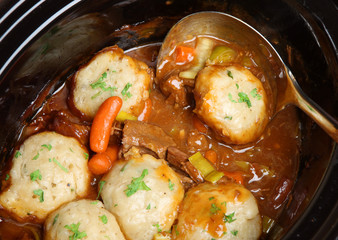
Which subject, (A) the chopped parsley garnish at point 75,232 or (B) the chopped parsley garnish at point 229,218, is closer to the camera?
(A) the chopped parsley garnish at point 75,232

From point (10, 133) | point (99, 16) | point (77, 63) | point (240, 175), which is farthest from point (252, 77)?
point (10, 133)

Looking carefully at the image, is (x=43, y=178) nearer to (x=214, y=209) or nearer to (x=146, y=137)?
(x=146, y=137)

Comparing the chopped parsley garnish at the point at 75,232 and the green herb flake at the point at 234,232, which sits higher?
the chopped parsley garnish at the point at 75,232

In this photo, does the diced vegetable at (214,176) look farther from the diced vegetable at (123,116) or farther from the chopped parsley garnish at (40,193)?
the chopped parsley garnish at (40,193)

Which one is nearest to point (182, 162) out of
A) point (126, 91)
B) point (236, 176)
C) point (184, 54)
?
point (236, 176)

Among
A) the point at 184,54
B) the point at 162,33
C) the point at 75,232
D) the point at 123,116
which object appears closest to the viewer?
the point at 75,232

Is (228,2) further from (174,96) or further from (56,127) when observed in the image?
(56,127)

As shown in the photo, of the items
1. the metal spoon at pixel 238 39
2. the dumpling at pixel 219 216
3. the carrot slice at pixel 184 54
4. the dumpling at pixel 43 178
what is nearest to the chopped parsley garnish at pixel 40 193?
the dumpling at pixel 43 178
